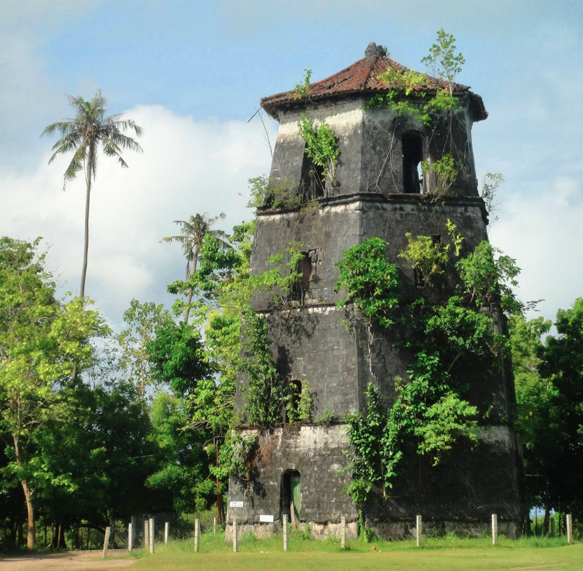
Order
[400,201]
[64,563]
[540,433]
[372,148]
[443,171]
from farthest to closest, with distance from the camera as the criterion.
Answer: [540,433] < [372,148] < [443,171] < [400,201] < [64,563]

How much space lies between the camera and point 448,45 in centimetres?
2403

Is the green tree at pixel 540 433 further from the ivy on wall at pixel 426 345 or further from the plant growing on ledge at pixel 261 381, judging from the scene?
the plant growing on ledge at pixel 261 381

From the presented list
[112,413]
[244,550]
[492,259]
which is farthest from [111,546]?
[492,259]

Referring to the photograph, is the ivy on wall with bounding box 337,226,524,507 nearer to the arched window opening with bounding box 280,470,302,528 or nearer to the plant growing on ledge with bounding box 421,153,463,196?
the plant growing on ledge with bounding box 421,153,463,196

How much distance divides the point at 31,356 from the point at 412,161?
41.1ft

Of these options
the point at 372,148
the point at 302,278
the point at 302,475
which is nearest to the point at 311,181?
the point at 372,148

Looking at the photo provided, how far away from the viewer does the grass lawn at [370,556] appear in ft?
51.5

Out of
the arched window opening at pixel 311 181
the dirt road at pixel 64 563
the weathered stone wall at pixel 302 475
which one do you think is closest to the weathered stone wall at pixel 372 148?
the arched window opening at pixel 311 181

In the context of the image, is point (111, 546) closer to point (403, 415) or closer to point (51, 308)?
point (51, 308)

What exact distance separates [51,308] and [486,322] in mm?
13851

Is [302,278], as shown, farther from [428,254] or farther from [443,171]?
[443,171]

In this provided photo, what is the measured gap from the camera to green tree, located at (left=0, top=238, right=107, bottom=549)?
26500mm

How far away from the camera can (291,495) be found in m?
22.2

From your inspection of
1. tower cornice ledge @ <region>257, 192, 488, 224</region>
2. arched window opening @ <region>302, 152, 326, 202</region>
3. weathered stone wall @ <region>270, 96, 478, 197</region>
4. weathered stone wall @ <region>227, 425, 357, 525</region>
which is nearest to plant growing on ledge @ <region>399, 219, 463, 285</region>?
tower cornice ledge @ <region>257, 192, 488, 224</region>
